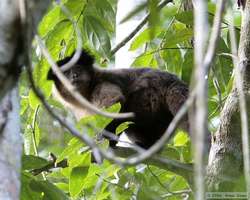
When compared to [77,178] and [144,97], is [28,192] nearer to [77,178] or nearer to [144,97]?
[77,178]

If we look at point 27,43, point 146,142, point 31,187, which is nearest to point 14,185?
point 27,43

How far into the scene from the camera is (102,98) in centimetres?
688

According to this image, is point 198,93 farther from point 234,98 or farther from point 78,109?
point 78,109

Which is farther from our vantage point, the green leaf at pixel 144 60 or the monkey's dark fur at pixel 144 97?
the monkey's dark fur at pixel 144 97

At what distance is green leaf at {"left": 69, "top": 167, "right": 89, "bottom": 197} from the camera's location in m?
3.93

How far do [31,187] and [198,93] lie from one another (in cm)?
250

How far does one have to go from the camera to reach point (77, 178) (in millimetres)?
3951

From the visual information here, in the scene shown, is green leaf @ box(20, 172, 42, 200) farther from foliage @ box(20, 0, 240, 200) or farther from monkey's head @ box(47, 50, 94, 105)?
monkey's head @ box(47, 50, 94, 105)

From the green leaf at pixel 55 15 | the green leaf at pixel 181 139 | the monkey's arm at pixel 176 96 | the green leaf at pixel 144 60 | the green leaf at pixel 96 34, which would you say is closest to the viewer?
the green leaf at pixel 55 15

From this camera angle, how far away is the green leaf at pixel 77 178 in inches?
155

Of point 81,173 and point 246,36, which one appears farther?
point 81,173

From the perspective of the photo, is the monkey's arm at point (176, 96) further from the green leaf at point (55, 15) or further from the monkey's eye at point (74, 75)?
the green leaf at point (55, 15)

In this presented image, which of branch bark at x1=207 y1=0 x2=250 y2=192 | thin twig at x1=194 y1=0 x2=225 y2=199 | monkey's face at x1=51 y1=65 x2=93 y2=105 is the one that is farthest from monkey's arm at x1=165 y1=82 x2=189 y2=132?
thin twig at x1=194 y1=0 x2=225 y2=199

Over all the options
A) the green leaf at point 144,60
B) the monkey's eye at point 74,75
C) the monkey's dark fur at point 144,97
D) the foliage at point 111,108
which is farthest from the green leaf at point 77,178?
the monkey's eye at point 74,75
